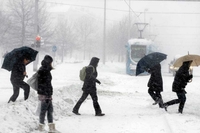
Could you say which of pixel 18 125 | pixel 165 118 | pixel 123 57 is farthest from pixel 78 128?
pixel 123 57

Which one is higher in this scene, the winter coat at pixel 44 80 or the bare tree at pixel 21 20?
the bare tree at pixel 21 20

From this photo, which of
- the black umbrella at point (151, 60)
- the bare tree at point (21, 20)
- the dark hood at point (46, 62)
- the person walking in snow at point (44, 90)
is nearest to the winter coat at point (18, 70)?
the person walking in snow at point (44, 90)

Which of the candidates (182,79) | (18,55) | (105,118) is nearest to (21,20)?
(18,55)

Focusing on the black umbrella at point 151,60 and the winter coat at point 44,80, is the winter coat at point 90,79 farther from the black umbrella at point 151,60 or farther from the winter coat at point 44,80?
the winter coat at point 44,80

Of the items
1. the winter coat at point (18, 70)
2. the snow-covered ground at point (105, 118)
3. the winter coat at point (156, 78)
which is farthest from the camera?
the winter coat at point (156, 78)

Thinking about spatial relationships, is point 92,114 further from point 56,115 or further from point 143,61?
point 143,61

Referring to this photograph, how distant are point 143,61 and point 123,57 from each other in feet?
171

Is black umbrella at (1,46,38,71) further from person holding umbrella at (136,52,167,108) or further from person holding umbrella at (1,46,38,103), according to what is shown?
person holding umbrella at (136,52,167,108)

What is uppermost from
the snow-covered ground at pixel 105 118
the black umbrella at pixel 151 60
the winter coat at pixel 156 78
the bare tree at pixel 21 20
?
the bare tree at pixel 21 20

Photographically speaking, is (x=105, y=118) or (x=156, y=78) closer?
(x=105, y=118)

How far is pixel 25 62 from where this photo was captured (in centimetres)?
935

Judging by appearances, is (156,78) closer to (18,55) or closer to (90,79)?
(90,79)

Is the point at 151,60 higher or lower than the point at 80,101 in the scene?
higher

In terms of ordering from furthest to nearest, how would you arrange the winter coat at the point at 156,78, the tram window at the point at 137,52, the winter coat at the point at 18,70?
the tram window at the point at 137,52
the winter coat at the point at 156,78
the winter coat at the point at 18,70
